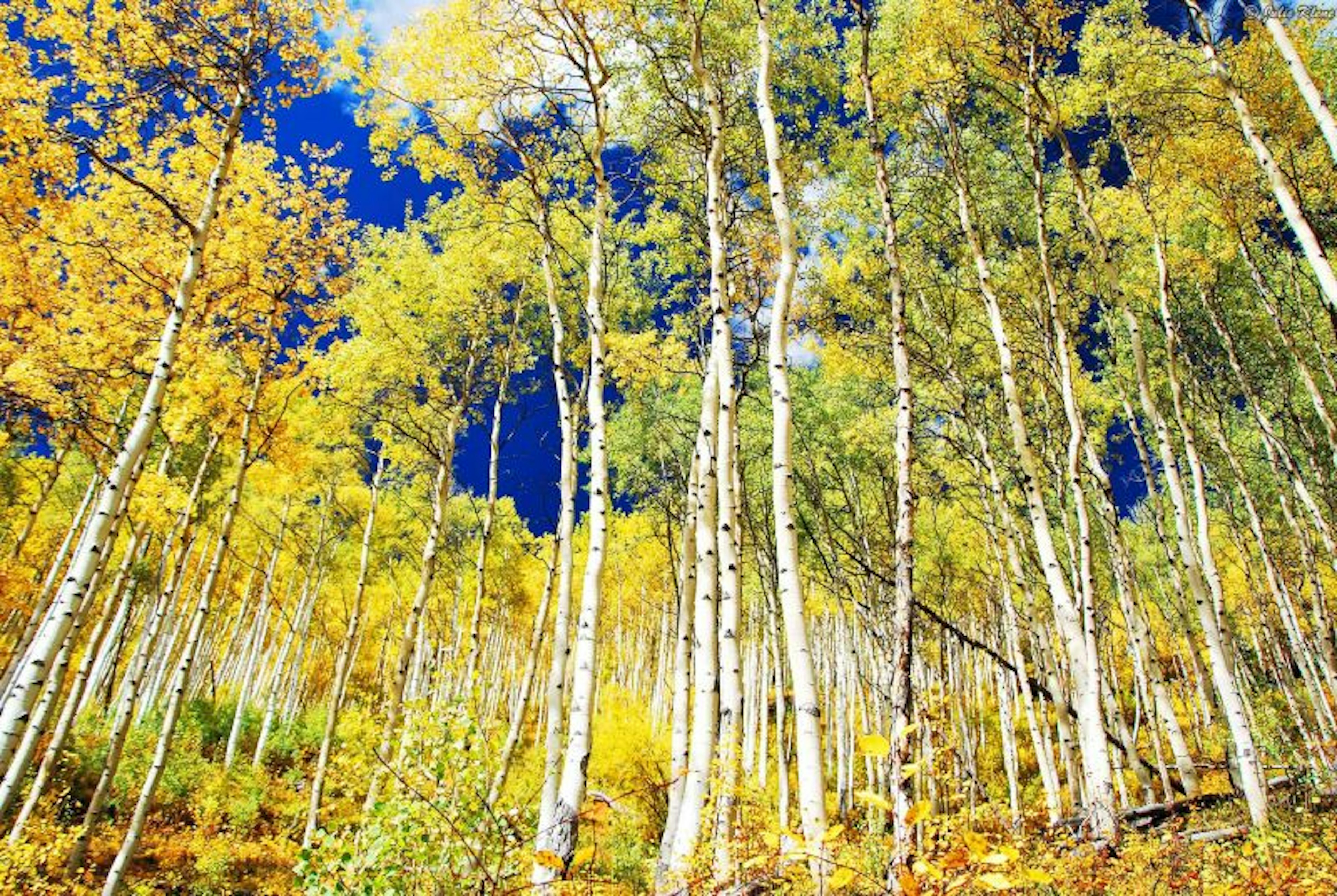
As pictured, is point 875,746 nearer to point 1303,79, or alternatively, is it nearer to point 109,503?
point 109,503

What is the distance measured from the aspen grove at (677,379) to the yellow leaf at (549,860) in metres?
0.19

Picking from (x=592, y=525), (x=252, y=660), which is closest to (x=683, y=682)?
(x=592, y=525)

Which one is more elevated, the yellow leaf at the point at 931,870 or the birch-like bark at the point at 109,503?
the birch-like bark at the point at 109,503

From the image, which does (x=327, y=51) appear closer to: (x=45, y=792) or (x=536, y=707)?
(x=45, y=792)

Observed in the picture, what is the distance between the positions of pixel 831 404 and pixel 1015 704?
16.5 m

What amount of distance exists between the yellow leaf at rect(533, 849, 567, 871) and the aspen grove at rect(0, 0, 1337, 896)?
0.63 ft

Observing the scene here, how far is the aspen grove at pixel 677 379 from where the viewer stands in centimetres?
532

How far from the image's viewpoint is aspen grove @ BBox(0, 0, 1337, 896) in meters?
5.32

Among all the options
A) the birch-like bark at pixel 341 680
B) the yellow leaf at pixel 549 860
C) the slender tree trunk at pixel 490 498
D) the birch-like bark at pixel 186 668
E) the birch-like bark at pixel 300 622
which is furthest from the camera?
the birch-like bark at pixel 300 622

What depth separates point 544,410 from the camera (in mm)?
12617

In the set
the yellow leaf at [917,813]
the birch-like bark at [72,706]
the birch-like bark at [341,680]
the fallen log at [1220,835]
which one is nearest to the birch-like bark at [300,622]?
the birch-like bark at [341,680]

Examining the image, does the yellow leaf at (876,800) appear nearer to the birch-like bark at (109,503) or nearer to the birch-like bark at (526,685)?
the birch-like bark at (109,503)

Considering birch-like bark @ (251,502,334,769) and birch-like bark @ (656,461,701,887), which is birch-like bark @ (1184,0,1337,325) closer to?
birch-like bark @ (656,461,701,887)

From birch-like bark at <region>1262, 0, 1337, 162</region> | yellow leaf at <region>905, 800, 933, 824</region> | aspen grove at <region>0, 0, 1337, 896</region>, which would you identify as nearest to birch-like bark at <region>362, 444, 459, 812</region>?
aspen grove at <region>0, 0, 1337, 896</region>
